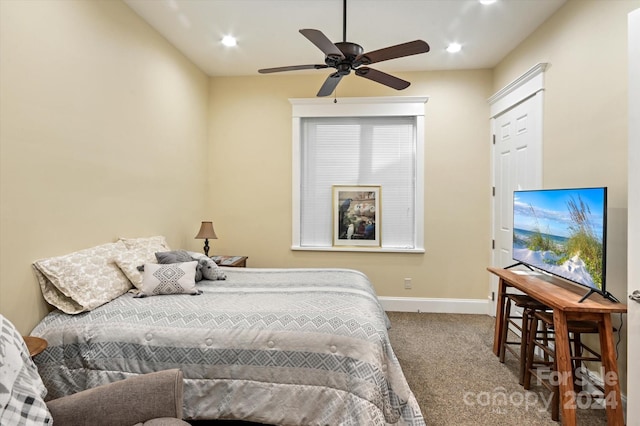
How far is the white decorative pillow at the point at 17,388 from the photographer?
1117 millimetres

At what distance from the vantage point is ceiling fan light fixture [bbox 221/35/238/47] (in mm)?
3320

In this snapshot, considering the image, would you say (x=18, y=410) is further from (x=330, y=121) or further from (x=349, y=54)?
(x=330, y=121)

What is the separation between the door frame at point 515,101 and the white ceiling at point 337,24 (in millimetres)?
426

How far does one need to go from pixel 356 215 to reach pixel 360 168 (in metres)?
0.60

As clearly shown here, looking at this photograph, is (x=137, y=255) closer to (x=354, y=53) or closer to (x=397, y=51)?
(x=354, y=53)

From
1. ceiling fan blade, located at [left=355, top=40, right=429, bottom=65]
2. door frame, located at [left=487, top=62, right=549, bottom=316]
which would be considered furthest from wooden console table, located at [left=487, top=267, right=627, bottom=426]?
ceiling fan blade, located at [left=355, top=40, right=429, bottom=65]

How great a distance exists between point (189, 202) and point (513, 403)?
355cm

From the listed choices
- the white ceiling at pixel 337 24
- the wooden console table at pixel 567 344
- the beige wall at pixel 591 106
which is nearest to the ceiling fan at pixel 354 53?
the white ceiling at pixel 337 24

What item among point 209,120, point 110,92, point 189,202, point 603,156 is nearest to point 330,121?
point 209,120

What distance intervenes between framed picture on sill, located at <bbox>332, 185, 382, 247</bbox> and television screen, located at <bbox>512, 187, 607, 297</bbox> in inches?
65.1

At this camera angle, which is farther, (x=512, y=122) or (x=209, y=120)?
(x=209, y=120)

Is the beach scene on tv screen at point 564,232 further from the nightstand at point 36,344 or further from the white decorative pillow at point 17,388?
the nightstand at point 36,344

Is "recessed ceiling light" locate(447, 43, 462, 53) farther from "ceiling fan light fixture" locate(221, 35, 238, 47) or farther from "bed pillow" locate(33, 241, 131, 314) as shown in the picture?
"bed pillow" locate(33, 241, 131, 314)

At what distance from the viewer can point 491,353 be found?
9.81 ft
